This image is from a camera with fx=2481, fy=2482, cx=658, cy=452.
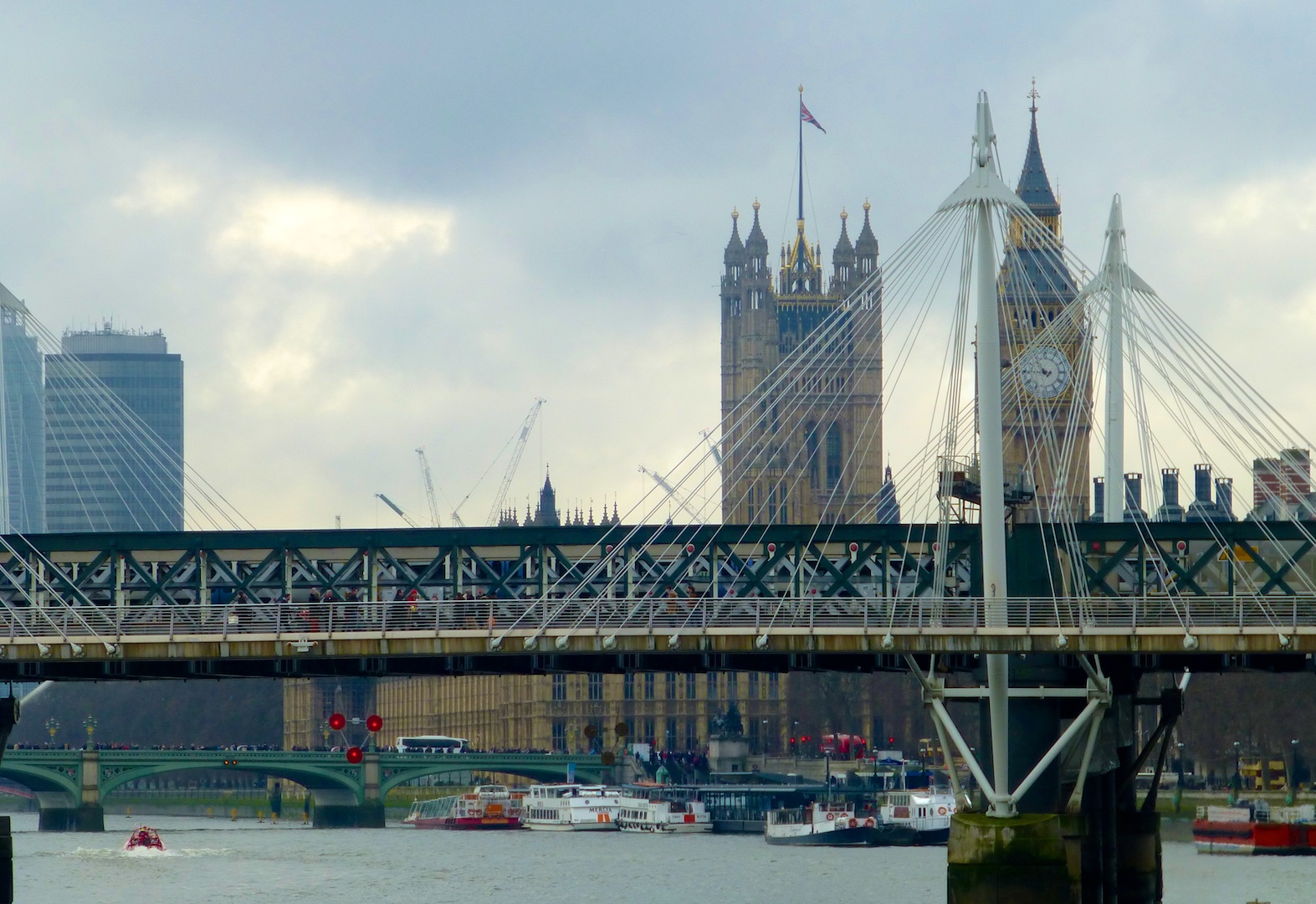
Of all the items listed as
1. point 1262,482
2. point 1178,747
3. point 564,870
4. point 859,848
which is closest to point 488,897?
point 564,870

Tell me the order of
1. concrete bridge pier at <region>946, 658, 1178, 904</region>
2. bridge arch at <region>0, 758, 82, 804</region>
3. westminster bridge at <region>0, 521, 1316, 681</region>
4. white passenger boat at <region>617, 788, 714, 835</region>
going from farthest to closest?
white passenger boat at <region>617, 788, 714, 835</region>, bridge arch at <region>0, 758, 82, 804</region>, westminster bridge at <region>0, 521, 1316, 681</region>, concrete bridge pier at <region>946, 658, 1178, 904</region>

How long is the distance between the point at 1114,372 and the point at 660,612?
71.8 ft

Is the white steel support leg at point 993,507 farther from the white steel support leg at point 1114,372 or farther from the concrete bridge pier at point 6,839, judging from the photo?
the concrete bridge pier at point 6,839

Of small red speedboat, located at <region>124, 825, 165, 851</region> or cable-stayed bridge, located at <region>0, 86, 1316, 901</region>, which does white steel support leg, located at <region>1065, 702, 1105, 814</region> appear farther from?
small red speedboat, located at <region>124, 825, 165, 851</region>

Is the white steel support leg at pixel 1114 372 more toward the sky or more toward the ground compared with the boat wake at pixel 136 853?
more toward the sky

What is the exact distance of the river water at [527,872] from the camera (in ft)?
344

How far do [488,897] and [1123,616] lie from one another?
4168cm

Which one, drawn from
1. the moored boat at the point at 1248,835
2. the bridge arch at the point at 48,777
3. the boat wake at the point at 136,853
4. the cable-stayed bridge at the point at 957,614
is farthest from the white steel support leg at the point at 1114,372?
the bridge arch at the point at 48,777

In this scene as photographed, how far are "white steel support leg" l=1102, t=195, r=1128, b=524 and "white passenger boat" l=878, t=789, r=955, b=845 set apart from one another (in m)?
76.8

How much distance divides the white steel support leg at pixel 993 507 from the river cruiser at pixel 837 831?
97374 mm

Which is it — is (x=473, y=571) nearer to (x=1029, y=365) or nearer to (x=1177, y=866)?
(x=1029, y=365)

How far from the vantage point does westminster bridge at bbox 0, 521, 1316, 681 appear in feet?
226

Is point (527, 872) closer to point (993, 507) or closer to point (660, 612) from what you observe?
point (660, 612)

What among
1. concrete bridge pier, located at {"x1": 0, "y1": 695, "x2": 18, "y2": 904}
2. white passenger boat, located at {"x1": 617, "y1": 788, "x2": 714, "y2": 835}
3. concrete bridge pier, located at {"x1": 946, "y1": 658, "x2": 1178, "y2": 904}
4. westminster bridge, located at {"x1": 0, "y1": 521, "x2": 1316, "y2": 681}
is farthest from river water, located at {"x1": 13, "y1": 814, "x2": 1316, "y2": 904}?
concrete bridge pier, located at {"x1": 0, "y1": 695, "x2": 18, "y2": 904}
